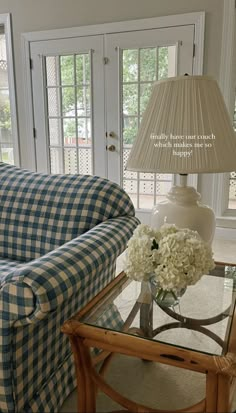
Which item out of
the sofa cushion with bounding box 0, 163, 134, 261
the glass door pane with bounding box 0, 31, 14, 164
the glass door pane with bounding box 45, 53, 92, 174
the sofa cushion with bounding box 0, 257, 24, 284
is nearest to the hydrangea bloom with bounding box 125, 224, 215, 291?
the sofa cushion with bounding box 0, 163, 134, 261

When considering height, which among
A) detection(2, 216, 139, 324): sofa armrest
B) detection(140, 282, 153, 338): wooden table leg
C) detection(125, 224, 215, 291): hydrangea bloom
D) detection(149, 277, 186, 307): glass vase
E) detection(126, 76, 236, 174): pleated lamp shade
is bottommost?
detection(140, 282, 153, 338): wooden table leg

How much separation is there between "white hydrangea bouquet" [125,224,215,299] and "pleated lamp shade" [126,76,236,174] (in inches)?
12.0

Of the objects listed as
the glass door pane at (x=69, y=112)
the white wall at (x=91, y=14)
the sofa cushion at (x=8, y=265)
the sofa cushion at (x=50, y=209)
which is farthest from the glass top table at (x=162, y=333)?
the glass door pane at (x=69, y=112)

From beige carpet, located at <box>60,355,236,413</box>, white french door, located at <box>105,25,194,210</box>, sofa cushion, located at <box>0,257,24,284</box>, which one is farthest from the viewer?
white french door, located at <box>105,25,194,210</box>

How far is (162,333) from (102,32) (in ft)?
10.1

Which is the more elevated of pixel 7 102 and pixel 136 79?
pixel 136 79

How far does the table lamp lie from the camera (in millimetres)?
1277

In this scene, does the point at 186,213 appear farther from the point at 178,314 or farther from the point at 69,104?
the point at 69,104

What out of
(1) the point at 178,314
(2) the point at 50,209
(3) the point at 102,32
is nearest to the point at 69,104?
(3) the point at 102,32

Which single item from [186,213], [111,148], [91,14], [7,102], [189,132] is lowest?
[186,213]

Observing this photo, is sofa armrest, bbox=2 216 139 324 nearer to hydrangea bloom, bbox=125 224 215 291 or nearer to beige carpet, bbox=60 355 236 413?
hydrangea bloom, bbox=125 224 215 291

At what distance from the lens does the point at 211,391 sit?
98 cm

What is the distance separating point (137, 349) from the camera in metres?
1.00

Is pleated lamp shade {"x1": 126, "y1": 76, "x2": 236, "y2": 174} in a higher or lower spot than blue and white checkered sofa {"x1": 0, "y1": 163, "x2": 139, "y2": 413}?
higher
